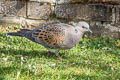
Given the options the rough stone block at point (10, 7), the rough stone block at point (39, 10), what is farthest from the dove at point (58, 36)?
the rough stone block at point (10, 7)

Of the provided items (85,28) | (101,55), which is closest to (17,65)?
(85,28)

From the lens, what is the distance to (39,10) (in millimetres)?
6012

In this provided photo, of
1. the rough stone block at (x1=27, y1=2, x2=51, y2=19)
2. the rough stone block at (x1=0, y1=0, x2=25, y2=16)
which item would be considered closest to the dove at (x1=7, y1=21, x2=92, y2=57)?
the rough stone block at (x1=27, y1=2, x2=51, y2=19)

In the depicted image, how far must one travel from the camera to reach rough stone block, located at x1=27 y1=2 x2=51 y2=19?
5.99m

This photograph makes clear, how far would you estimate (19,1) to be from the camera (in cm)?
605

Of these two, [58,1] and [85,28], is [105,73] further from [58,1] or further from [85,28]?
[58,1]

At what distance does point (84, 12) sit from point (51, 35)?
5.89 feet

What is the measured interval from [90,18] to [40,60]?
2130 millimetres

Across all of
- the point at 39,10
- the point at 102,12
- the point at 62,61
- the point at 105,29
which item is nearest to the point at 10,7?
the point at 39,10

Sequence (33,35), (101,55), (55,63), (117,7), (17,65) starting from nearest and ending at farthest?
(17,65) → (55,63) → (33,35) → (101,55) → (117,7)

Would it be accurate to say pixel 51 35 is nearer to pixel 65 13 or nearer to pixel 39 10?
pixel 65 13

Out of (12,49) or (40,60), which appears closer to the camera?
(40,60)

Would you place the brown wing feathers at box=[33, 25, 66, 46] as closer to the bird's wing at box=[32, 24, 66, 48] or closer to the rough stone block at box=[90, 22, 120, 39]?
the bird's wing at box=[32, 24, 66, 48]

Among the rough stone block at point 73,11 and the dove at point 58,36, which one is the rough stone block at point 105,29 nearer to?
the rough stone block at point 73,11
